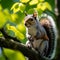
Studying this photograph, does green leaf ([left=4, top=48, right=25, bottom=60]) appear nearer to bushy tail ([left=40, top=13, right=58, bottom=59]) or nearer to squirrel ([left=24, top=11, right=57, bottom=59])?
squirrel ([left=24, top=11, right=57, bottom=59])

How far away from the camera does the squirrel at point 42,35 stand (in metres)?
4.21

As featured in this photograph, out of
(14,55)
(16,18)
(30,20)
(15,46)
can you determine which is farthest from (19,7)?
(14,55)

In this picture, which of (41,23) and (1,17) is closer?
(1,17)

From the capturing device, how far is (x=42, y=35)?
425cm

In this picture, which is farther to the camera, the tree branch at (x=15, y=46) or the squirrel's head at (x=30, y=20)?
the squirrel's head at (x=30, y=20)

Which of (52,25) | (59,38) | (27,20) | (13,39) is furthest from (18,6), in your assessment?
(59,38)

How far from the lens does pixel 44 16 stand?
484cm

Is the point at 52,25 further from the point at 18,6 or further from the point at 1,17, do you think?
the point at 1,17

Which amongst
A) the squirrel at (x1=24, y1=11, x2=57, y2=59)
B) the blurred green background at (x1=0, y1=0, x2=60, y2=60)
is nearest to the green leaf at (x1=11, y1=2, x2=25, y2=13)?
the blurred green background at (x1=0, y1=0, x2=60, y2=60)

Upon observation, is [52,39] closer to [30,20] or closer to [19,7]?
[30,20]

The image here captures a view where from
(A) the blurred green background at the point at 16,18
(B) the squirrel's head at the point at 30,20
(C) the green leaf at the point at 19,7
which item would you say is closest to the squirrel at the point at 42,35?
(B) the squirrel's head at the point at 30,20

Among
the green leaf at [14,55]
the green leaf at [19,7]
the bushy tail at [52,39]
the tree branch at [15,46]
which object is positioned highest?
the green leaf at [19,7]

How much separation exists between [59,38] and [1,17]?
1.68ft

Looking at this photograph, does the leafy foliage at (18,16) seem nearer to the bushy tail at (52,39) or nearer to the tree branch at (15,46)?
the tree branch at (15,46)
